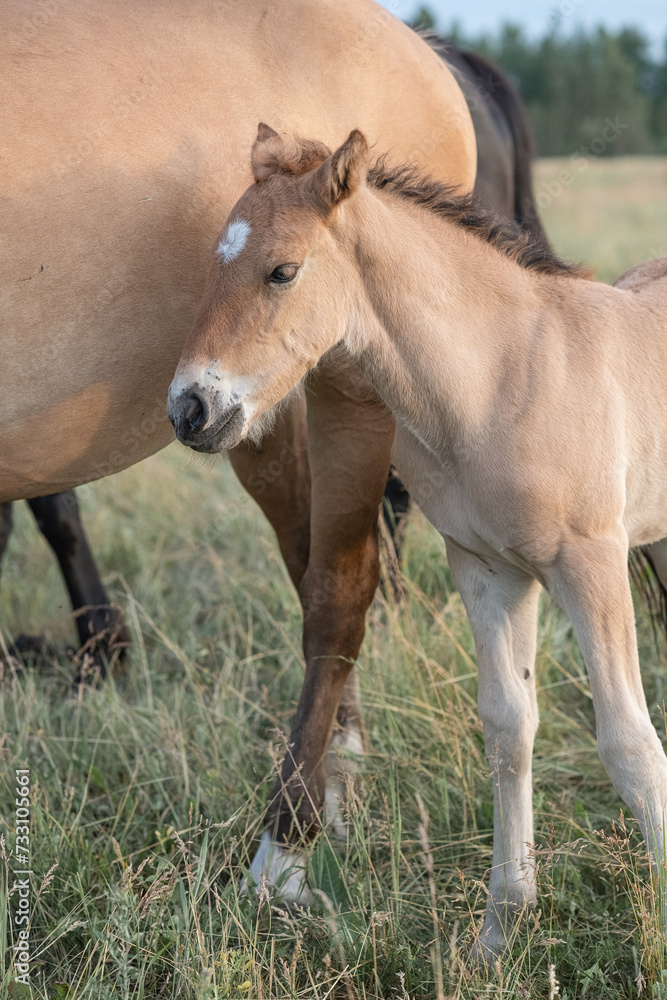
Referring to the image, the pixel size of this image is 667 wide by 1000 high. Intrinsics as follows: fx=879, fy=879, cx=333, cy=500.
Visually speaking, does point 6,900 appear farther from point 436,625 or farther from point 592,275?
point 592,275

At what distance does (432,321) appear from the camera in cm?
187

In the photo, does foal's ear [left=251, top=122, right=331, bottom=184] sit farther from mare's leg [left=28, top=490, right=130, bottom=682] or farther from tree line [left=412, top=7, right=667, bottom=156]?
tree line [left=412, top=7, right=667, bottom=156]

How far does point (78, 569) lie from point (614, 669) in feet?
8.24

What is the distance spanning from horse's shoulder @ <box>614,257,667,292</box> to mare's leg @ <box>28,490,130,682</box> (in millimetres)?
2341

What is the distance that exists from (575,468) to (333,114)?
1.20m

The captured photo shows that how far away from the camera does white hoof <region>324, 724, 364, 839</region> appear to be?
266 centimetres

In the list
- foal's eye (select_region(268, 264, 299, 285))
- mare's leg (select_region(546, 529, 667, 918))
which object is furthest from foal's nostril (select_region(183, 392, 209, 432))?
mare's leg (select_region(546, 529, 667, 918))

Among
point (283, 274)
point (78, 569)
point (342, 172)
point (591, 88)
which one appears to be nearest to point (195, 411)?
point (283, 274)

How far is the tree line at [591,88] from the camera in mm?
48750

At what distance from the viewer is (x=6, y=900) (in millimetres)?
1937

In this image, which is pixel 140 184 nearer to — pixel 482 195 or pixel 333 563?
pixel 333 563

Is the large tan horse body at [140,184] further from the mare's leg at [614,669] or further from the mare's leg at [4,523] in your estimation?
the mare's leg at [4,523]

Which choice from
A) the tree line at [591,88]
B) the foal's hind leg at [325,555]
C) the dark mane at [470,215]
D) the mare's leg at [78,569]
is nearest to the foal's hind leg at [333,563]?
the foal's hind leg at [325,555]

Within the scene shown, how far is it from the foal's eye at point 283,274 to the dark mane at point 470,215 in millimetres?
327
